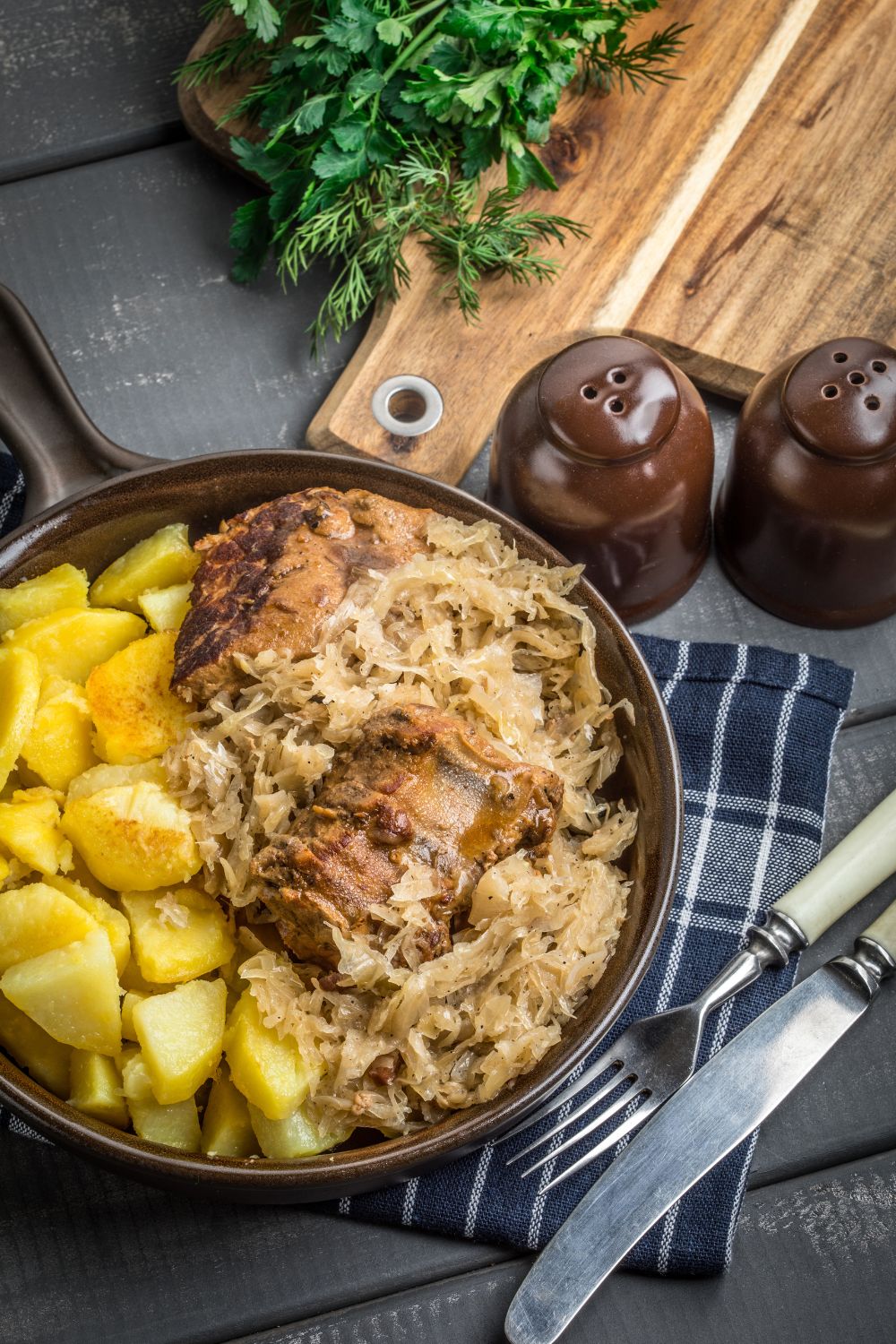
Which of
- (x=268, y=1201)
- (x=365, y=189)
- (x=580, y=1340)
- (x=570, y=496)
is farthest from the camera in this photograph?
(x=365, y=189)

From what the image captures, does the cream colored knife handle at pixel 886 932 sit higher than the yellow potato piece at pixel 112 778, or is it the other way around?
the cream colored knife handle at pixel 886 932

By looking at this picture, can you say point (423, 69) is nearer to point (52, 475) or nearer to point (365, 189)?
point (365, 189)

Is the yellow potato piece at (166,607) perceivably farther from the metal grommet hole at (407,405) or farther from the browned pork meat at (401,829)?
the metal grommet hole at (407,405)

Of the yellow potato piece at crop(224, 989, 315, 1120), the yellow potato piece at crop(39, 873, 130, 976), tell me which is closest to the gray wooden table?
the yellow potato piece at crop(224, 989, 315, 1120)

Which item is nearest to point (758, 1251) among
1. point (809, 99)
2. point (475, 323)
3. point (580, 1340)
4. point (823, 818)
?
point (580, 1340)

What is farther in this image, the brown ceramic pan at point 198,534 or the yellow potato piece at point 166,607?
the yellow potato piece at point 166,607

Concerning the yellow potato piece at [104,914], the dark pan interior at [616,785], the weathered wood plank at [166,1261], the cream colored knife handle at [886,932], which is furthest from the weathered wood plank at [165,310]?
the weathered wood plank at [166,1261]
